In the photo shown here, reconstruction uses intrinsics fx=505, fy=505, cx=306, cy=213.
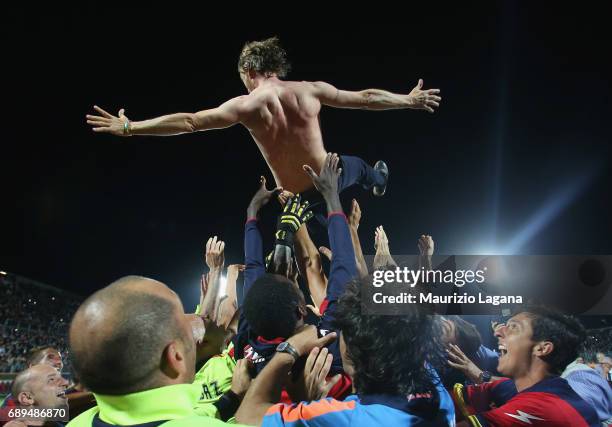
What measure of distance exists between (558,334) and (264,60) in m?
3.34

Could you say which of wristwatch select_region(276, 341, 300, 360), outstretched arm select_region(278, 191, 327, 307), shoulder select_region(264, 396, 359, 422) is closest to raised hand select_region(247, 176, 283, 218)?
outstretched arm select_region(278, 191, 327, 307)

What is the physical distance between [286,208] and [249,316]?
2.17m

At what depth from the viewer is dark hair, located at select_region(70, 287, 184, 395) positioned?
1.35m

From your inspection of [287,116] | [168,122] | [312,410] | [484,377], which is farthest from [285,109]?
[312,410]

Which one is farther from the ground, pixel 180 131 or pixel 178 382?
pixel 180 131

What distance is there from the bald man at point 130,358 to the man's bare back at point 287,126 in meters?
3.32

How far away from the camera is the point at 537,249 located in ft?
56.8

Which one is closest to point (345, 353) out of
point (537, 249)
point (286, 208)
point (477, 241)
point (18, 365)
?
point (286, 208)

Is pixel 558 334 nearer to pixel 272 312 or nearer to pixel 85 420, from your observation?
pixel 272 312

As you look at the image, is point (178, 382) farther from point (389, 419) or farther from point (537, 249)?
point (537, 249)

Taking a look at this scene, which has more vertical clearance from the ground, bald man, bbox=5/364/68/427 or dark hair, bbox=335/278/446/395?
dark hair, bbox=335/278/446/395

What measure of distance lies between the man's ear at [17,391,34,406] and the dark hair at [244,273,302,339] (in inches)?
93.6

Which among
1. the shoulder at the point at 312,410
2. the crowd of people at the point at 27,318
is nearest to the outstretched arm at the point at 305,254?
the shoulder at the point at 312,410

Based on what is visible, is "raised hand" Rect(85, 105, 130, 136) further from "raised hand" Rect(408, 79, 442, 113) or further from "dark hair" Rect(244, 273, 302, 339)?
"raised hand" Rect(408, 79, 442, 113)
